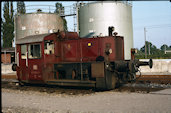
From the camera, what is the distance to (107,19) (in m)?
23.4

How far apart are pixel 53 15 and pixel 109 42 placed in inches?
791

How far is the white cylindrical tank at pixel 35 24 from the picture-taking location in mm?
27250

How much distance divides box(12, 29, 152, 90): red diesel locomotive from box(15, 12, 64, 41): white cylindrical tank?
15674mm

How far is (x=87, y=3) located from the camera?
25.0m

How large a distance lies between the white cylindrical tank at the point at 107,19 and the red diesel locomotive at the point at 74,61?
1225cm

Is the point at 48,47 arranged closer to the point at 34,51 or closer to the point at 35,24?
the point at 34,51

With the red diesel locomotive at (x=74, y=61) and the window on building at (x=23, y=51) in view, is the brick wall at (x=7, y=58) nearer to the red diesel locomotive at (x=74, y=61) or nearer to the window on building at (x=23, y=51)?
the red diesel locomotive at (x=74, y=61)

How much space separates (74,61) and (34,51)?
232cm

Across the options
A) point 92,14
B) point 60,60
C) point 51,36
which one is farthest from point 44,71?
point 92,14

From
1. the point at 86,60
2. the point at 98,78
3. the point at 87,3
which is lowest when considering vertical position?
the point at 98,78

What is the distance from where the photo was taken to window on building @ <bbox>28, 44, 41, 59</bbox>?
432 inches

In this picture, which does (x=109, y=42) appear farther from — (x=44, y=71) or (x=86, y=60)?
(x=44, y=71)

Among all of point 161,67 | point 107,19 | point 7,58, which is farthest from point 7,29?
point 161,67

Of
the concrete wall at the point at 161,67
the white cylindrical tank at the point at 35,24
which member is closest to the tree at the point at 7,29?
the white cylindrical tank at the point at 35,24
